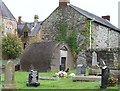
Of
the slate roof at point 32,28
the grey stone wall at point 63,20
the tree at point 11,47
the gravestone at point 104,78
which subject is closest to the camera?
the gravestone at point 104,78

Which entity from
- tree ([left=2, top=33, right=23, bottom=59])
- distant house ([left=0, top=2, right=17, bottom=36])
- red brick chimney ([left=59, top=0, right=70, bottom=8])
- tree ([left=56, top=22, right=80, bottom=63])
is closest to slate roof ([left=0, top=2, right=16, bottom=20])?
distant house ([left=0, top=2, right=17, bottom=36])

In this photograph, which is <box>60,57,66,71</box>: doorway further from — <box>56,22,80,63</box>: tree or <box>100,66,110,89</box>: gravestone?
<box>100,66,110,89</box>: gravestone

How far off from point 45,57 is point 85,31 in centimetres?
883

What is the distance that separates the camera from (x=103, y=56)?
38.7 metres

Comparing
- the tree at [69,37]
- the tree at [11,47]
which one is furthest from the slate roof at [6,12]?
the tree at [69,37]

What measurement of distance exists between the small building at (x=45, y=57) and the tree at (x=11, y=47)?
15871 millimetres

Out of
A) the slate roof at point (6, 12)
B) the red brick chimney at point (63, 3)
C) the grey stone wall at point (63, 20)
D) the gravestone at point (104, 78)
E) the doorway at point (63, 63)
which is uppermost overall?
the slate roof at point (6, 12)

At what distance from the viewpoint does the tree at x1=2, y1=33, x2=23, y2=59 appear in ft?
173

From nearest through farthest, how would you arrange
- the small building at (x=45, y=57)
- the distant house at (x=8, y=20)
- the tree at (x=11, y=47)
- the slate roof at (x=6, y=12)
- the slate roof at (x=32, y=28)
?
1. the small building at (x=45, y=57)
2. the tree at (x=11, y=47)
3. the distant house at (x=8, y=20)
4. the slate roof at (x=6, y=12)
5. the slate roof at (x=32, y=28)

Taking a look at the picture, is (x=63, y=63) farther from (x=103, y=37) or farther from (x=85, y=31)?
(x=103, y=37)

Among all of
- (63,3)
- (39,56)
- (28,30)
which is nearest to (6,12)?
(28,30)

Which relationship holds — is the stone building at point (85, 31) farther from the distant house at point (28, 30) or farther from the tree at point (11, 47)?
the distant house at point (28, 30)

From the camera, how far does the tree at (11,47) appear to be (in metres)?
52.8

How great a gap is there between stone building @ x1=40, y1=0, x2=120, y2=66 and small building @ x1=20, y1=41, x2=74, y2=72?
3.93 m
